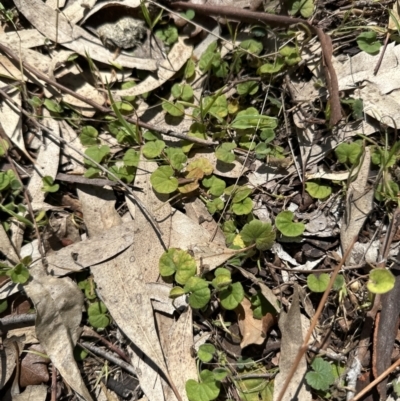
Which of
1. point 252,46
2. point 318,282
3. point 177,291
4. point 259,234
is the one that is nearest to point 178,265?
point 177,291

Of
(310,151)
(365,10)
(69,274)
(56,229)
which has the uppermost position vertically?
(365,10)

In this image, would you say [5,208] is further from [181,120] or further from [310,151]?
[310,151]

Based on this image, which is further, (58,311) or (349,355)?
(58,311)

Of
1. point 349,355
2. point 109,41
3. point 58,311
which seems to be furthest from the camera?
point 109,41

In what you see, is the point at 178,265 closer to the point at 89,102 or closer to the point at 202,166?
the point at 202,166

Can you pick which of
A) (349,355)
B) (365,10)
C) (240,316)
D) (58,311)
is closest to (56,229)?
(58,311)

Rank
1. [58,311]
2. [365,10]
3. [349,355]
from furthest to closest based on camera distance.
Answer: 1. [365,10]
2. [58,311]
3. [349,355]

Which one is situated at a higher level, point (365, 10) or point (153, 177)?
point (365, 10)

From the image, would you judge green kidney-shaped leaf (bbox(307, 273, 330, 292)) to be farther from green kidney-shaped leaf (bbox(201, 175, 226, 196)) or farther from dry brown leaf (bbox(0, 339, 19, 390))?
dry brown leaf (bbox(0, 339, 19, 390))
